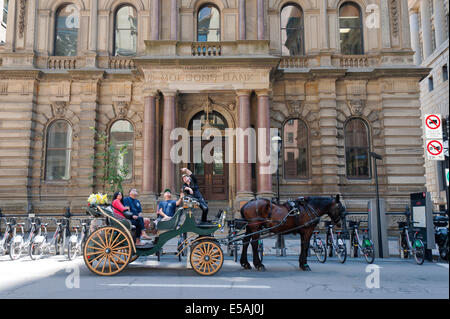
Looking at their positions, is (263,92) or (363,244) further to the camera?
(263,92)

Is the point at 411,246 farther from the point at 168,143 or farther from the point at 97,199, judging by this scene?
the point at 168,143

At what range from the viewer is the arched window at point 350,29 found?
20.6 metres

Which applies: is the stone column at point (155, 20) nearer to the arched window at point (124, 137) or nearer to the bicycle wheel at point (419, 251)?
the arched window at point (124, 137)

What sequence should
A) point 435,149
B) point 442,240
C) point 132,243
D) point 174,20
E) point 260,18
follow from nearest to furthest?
A: point 132,243, point 435,149, point 442,240, point 260,18, point 174,20

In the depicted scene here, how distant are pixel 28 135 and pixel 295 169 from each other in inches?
586

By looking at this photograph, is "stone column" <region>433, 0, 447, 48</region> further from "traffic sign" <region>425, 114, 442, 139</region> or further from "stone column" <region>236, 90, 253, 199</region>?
"traffic sign" <region>425, 114, 442, 139</region>

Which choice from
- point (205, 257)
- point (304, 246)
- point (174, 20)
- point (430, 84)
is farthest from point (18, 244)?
point (430, 84)

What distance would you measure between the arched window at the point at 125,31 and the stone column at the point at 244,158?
7.66 m

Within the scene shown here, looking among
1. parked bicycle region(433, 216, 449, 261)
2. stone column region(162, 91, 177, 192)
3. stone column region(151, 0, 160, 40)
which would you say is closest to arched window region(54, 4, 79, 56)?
stone column region(151, 0, 160, 40)

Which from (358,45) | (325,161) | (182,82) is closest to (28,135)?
(182,82)

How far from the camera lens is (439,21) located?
3291cm

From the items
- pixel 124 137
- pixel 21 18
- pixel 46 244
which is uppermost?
pixel 21 18

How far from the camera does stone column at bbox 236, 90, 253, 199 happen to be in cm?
1673

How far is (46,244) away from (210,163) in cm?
1019
